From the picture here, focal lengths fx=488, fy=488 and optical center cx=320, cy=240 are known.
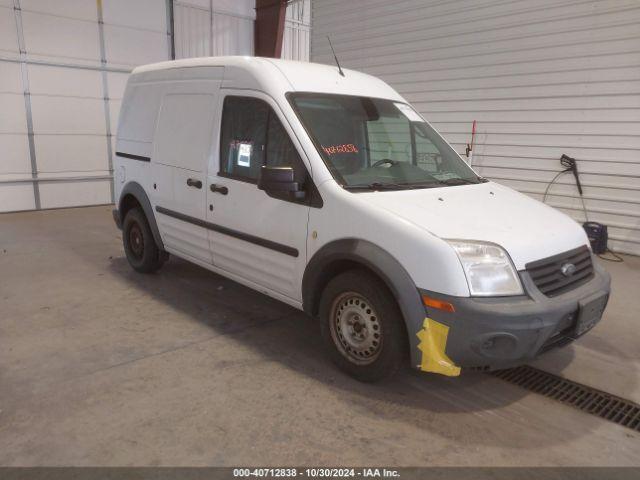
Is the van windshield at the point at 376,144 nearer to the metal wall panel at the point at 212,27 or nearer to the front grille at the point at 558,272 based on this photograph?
the front grille at the point at 558,272

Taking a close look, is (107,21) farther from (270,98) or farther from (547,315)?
(547,315)

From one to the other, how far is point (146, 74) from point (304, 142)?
2.52 metres

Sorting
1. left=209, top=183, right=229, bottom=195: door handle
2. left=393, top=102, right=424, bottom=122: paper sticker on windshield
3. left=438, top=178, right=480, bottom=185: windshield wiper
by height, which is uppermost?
left=393, top=102, right=424, bottom=122: paper sticker on windshield

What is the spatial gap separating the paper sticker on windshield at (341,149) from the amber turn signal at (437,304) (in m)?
1.19

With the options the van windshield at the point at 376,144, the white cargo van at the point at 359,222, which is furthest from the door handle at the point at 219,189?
the van windshield at the point at 376,144

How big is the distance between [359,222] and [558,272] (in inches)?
47.1

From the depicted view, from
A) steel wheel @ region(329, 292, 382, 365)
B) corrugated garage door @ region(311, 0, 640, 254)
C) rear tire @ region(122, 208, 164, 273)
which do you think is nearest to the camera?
steel wheel @ region(329, 292, 382, 365)

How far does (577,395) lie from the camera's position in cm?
312

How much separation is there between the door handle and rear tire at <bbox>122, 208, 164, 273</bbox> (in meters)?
1.42

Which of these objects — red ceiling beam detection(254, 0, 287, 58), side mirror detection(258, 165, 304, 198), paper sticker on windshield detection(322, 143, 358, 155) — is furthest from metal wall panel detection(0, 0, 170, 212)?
paper sticker on windshield detection(322, 143, 358, 155)

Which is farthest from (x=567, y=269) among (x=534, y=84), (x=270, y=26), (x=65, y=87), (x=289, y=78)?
(x=270, y=26)

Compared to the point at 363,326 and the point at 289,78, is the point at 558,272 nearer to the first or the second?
the point at 363,326

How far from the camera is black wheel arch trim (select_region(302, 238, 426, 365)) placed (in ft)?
8.78

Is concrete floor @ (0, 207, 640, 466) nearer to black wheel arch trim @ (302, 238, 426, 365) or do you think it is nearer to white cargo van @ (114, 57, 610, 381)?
white cargo van @ (114, 57, 610, 381)
